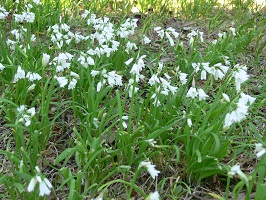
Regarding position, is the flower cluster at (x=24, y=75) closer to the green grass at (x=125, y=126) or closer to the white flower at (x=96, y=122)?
the green grass at (x=125, y=126)

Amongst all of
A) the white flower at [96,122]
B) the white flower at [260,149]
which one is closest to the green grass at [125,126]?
the white flower at [96,122]

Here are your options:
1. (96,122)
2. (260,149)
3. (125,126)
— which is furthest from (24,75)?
(260,149)

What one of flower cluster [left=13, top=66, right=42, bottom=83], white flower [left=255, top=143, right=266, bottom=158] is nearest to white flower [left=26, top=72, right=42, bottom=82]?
flower cluster [left=13, top=66, right=42, bottom=83]

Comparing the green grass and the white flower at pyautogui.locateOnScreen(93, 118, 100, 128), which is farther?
the white flower at pyautogui.locateOnScreen(93, 118, 100, 128)

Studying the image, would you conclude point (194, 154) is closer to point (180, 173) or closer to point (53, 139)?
point (180, 173)

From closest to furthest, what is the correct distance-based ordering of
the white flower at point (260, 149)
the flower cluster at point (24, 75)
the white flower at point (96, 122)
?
the white flower at point (260, 149), the white flower at point (96, 122), the flower cluster at point (24, 75)

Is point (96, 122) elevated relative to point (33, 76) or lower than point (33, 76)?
lower

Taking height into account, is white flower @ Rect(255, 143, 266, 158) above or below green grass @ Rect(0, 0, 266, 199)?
above

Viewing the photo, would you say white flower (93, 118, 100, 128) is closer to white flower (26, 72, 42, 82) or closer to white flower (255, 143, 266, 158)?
white flower (26, 72, 42, 82)

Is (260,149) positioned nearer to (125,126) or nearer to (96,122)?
(125,126)
